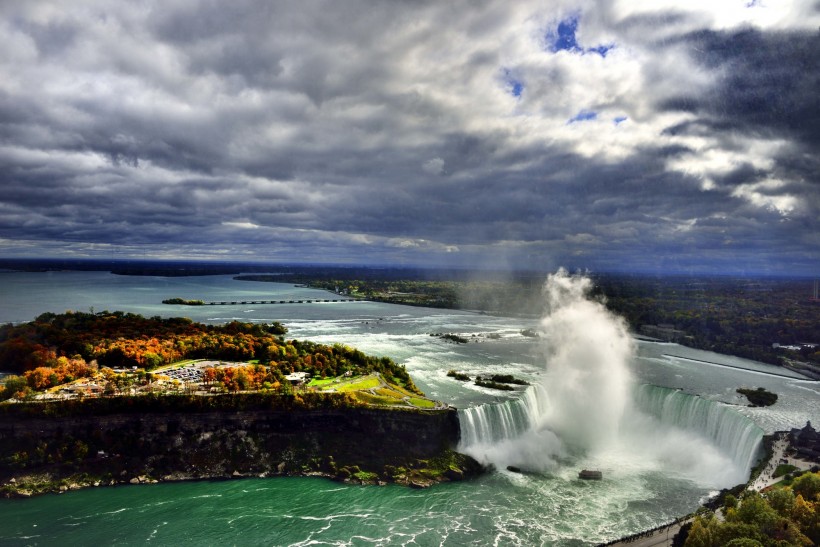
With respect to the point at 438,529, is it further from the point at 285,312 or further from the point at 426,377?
the point at 285,312

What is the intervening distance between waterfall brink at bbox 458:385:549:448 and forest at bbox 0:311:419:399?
41.6 ft

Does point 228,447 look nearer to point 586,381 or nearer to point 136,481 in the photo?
point 136,481

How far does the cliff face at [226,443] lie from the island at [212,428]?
99mm

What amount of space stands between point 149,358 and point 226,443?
23.9 m


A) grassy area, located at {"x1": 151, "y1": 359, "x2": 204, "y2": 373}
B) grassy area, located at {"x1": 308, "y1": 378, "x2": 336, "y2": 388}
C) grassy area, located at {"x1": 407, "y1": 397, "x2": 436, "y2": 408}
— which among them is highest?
grassy area, located at {"x1": 151, "y1": 359, "x2": 204, "y2": 373}

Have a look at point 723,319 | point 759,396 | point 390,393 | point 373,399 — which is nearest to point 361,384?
point 390,393

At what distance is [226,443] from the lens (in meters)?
48.9

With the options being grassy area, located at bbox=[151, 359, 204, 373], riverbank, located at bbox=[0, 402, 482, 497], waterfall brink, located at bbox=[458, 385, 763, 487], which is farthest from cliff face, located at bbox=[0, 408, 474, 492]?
grassy area, located at bbox=[151, 359, 204, 373]

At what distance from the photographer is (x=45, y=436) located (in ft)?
152

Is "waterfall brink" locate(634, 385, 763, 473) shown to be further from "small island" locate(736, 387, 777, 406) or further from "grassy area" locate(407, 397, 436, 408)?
"grassy area" locate(407, 397, 436, 408)

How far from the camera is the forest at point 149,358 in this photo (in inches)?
2189

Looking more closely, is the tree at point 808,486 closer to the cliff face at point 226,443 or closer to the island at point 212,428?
the island at point 212,428

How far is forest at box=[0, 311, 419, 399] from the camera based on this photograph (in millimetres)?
55594

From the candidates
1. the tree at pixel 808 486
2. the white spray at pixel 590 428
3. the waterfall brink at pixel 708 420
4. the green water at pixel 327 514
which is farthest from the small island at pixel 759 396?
the tree at pixel 808 486
